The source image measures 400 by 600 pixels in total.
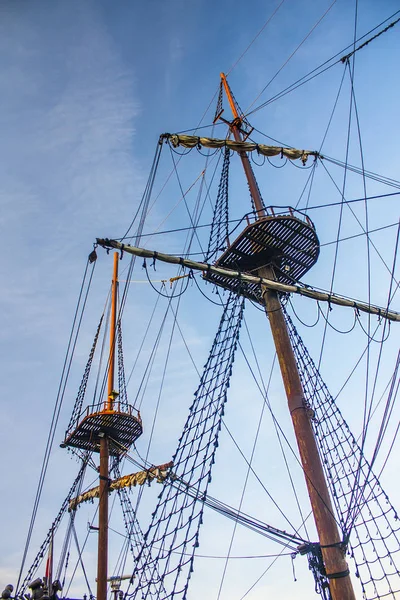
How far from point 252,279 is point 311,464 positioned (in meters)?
4.57

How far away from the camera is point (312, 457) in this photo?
9.19 metres

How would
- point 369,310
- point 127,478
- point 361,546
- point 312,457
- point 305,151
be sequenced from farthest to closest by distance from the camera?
point 127,478, point 305,151, point 369,310, point 361,546, point 312,457

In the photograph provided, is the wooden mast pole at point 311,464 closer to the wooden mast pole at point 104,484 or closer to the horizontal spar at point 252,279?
the horizontal spar at point 252,279

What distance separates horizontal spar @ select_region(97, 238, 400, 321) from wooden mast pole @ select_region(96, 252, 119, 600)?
607 centimetres

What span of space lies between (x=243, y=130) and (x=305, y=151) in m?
2.24

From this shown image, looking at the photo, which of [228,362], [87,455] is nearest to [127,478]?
[87,455]

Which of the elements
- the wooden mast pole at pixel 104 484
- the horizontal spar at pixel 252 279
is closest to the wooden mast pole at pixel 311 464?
the horizontal spar at pixel 252 279

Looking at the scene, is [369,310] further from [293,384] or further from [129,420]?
[129,420]

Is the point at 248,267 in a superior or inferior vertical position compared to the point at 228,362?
superior

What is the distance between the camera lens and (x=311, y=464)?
358 inches

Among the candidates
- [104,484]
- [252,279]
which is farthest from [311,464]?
[104,484]

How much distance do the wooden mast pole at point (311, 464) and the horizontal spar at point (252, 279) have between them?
34 cm

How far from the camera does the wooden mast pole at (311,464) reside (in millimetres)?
8094

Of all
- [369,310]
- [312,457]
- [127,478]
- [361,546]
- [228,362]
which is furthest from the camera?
[127,478]
